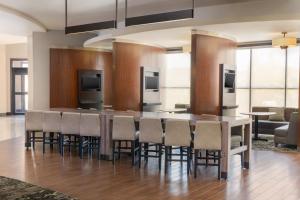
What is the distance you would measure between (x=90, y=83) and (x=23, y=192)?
7289 mm

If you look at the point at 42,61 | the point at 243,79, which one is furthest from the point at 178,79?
the point at 42,61

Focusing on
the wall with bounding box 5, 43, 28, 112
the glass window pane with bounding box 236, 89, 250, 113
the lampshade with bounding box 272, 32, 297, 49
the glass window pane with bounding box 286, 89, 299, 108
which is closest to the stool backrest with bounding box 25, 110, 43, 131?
the lampshade with bounding box 272, 32, 297, 49

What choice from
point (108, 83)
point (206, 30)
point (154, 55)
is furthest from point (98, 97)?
point (206, 30)

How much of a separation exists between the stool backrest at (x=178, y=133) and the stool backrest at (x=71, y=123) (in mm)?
2204

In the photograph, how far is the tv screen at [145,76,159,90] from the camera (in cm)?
1047

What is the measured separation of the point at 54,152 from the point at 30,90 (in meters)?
4.28

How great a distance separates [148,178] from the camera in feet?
20.0

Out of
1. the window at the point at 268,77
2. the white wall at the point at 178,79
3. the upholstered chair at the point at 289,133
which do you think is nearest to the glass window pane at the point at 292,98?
the window at the point at 268,77

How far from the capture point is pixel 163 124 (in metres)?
6.93

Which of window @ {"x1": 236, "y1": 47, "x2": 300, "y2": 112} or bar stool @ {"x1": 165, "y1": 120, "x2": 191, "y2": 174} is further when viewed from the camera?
window @ {"x1": 236, "y1": 47, "x2": 300, "y2": 112}

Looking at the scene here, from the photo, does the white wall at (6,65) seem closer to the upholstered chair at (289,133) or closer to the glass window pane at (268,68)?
the glass window pane at (268,68)

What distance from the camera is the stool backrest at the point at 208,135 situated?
19.8 ft

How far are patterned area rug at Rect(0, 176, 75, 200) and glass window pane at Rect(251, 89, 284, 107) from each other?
28.2ft

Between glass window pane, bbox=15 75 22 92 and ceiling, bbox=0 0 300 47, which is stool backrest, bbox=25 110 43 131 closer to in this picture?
ceiling, bbox=0 0 300 47
